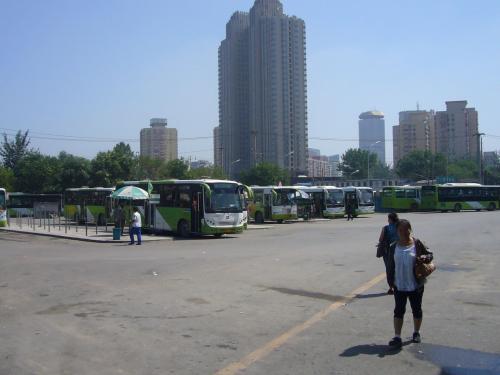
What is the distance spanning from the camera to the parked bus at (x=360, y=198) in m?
50.0

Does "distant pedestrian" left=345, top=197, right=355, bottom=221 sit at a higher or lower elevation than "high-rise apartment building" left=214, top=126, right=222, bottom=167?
lower

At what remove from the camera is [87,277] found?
13.8 meters

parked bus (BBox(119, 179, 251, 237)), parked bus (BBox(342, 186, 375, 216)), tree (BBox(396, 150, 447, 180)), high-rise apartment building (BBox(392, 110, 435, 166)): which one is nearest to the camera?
parked bus (BBox(119, 179, 251, 237))

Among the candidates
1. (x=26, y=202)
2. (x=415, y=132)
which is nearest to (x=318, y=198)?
(x=26, y=202)

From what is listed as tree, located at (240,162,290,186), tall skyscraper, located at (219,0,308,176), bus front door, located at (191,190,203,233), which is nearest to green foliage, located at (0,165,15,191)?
tall skyscraper, located at (219,0,308,176)

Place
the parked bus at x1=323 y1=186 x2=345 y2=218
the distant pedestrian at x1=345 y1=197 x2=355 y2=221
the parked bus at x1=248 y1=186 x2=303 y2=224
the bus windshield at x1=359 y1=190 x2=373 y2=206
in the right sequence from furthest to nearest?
the bus windshield at x1=359 y1=190 x2=373 y2=206, the parked bus at x1=323 y1=186 x2=345 y2=218, the distant pedestrian at x1=345 y1=197 x2=355 y2=221, the parked bus at x1=248 y1=186 x2=303 y2=224

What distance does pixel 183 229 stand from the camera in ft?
95.7

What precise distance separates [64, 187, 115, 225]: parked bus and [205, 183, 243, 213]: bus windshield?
13.1 meters

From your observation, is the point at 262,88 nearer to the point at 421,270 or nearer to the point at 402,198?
the point at 402,198

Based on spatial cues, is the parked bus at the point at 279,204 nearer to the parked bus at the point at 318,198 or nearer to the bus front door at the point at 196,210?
the parked bus at the point at 318,198

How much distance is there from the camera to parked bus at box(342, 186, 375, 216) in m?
50.0

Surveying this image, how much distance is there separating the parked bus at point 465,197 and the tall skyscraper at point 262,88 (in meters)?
31.9

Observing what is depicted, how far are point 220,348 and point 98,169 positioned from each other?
206 feet

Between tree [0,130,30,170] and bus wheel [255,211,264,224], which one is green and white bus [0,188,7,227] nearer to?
bus wheel [255,211,264,224]
